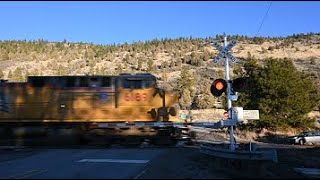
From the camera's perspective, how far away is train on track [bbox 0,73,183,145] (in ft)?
88.3

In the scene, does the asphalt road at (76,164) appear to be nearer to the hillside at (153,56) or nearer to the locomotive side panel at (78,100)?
the locomotive side panel at (78,100)

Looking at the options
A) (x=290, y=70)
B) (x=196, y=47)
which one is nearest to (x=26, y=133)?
(x=290, y=70)

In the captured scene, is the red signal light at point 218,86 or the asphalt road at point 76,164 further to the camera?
the red signal light at point 218,86

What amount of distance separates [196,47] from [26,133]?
72508mm

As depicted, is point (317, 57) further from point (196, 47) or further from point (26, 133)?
point (26, 133)

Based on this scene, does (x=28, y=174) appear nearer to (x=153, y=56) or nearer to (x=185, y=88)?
(x=185, y=88)

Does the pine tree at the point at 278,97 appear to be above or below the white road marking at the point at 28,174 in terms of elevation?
above

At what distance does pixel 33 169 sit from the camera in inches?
648

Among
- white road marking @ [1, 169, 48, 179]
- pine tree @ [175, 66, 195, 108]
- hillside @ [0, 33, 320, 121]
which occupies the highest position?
hillside @ [0, 33, 320, 121]

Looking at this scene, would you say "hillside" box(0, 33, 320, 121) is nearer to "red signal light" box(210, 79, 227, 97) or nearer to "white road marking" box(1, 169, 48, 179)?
"red signal light" box(210, 79, 227, 97)

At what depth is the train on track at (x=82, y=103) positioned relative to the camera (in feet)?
88.3

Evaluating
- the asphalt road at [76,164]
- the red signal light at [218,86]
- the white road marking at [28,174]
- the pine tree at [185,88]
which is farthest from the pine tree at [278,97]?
the white road marking at [28,174]

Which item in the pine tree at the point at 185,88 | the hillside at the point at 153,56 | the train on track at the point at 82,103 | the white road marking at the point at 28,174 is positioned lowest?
the white road marking at the point at 28,174

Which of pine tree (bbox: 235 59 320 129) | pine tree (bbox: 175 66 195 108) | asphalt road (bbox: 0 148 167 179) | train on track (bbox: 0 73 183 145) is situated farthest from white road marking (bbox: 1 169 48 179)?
pine tree (bbox: 175 66 195 108)
